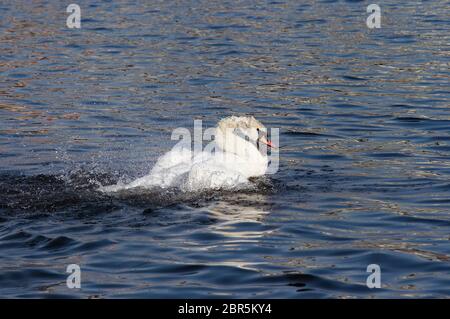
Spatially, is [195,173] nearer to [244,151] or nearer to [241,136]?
[244,151]

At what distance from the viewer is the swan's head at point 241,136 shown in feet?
37.1

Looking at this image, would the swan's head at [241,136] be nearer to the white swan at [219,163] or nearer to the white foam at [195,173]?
the white swan at [219,163]

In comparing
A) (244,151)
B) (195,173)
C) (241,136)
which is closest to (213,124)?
(241,136)

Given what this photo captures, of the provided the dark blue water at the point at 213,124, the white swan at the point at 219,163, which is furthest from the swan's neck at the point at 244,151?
the dark blue water at the point at 213,124

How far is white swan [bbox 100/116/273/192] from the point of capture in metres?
10.5

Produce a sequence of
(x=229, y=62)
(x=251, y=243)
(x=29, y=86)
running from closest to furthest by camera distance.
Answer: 1. (x=251, y=243)
2. (x=29, y=86)
3. (x=229, y=62)

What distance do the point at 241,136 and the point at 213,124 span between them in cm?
281

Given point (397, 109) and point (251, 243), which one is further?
point (397, 109)

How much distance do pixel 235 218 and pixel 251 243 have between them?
28.4 inches

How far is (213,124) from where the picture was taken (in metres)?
14.4

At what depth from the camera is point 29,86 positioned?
17.6m
